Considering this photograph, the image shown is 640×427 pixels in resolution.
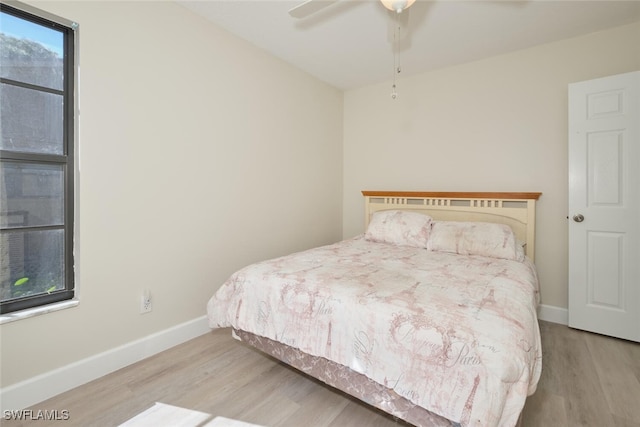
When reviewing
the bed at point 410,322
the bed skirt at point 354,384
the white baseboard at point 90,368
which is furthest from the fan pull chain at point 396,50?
the white baseboard at point 90,368

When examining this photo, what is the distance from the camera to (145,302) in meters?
2.06

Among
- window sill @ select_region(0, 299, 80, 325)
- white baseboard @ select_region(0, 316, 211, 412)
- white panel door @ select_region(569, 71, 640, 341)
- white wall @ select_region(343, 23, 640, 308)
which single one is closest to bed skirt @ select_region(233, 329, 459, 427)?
→ white baseboard @ select_region(0, 316, 211, 412)

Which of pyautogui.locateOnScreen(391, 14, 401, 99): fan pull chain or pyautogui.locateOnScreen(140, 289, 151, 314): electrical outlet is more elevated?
pyautogui.locateOnScreen(391, 14, 401, 99): fan pull chain

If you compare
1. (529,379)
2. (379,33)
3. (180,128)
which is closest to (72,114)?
(180,128)

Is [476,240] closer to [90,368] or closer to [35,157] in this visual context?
[90,368]

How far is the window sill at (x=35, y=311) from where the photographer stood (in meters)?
1.52

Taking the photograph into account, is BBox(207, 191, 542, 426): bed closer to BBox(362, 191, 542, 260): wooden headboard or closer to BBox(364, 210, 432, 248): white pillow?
BBox(364, 210, 432, 248): white pillow

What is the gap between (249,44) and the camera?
2.69m

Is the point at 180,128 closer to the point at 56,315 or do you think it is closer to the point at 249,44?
the point at 249,44

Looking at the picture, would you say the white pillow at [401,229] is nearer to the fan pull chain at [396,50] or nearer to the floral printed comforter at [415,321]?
the floral printed comforter at [415,321]

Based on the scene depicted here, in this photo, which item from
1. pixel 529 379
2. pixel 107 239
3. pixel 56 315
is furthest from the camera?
pixel 107 239

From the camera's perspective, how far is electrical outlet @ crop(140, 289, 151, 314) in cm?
205

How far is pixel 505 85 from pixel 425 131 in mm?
822

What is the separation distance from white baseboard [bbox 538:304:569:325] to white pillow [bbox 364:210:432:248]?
4.09 feet
